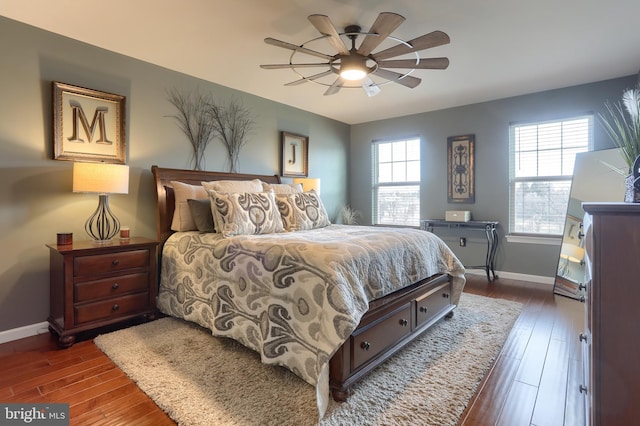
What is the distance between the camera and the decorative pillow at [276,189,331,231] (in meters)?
3.18

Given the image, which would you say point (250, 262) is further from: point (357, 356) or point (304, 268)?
point (357, 356)

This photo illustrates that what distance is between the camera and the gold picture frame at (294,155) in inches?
185

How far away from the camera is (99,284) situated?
2531 millimetres

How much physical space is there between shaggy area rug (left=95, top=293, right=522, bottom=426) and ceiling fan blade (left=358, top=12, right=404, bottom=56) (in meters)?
2.21

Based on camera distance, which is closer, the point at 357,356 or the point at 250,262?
the point at 357,356

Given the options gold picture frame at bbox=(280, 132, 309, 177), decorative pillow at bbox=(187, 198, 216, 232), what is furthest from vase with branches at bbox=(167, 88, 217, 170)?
gold picture frame at bbox=(280, 132, 309, 177)

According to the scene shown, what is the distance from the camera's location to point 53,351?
2.34 metres

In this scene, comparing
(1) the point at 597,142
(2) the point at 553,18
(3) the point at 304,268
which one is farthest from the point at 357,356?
(1) the point at 597,142

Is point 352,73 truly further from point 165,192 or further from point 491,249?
point 491,249

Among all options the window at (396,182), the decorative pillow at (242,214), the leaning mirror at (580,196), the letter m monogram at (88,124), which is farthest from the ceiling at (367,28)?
the window at (396,182)

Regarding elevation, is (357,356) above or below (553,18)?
below

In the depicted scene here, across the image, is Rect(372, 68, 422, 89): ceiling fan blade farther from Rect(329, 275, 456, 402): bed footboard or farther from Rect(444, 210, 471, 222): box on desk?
Rect(444, 210, 471, 222): box on desk

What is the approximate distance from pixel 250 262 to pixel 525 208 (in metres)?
3.99

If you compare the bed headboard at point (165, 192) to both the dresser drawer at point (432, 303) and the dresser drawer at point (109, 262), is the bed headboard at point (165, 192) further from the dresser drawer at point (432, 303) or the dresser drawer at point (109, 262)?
the dresser drawer at point (432, 303)
